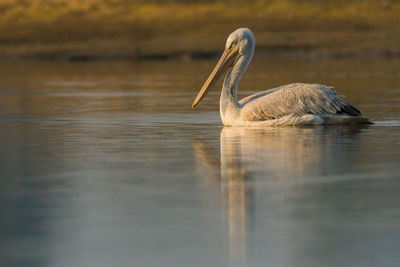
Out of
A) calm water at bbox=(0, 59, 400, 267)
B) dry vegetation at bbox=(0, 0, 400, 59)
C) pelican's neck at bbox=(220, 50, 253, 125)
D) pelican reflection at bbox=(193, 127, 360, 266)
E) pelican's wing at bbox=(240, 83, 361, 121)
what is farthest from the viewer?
dry vegetation at bbox=(0, 0, 400, 59)

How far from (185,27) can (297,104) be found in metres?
55.0

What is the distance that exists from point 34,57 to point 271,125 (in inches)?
1662

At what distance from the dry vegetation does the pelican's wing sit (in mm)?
35917

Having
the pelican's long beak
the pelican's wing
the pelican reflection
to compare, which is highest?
the pelican's long beak

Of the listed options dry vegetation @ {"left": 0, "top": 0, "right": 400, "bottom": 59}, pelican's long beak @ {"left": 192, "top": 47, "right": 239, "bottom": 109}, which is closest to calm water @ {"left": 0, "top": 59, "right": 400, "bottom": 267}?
pelican's long beak @ {"left": 192, "top": 47, "right": 239, "bottom": 109}

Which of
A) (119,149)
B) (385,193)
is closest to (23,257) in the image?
(385,193)

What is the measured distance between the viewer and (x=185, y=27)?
66125mm

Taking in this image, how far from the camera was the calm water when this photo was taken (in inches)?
207

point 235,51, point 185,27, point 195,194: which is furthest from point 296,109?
point 185,27

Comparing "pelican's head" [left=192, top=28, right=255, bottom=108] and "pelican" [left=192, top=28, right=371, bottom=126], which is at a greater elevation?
"pelican's head" [left=192, top=28, right=255, bottom=108]

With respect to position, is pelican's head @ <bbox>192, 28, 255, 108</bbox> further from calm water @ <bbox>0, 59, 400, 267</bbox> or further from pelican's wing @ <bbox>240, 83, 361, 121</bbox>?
pelican's wing @ <bbox>240, 83, 361, 121</bbox>

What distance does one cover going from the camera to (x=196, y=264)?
16.2ft

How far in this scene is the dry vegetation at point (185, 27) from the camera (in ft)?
171

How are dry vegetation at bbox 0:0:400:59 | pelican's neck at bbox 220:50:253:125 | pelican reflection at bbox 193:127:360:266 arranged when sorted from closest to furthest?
1. pelican reflection at bbox 193:127:360:266
2. pelican's neck at bbox 220:50:253:125
3. dry vegetation at bbox 0:0:400:59
